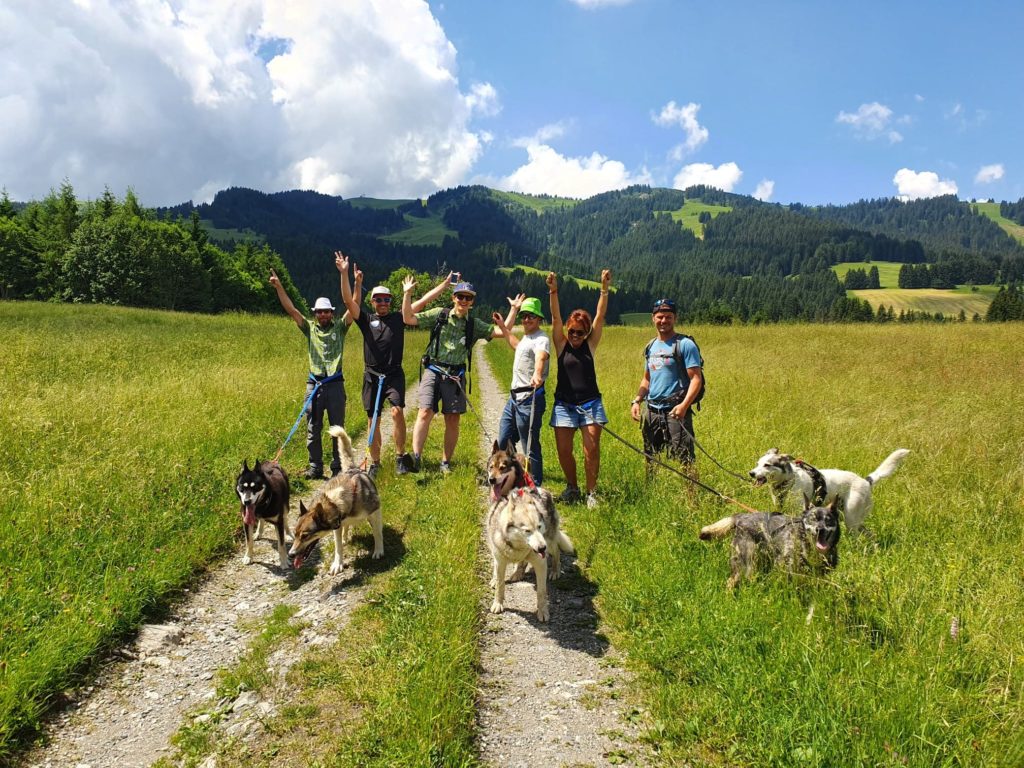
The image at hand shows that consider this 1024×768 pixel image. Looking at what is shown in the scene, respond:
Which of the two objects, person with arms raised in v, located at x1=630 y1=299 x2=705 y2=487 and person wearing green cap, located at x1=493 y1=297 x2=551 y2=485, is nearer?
person with arms raised in v, located at x1=630 y1=299 x2=705 y2=487

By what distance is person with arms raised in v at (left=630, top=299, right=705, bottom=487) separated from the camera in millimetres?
6285

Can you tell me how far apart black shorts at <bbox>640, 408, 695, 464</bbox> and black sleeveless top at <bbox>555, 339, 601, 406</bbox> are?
2.83 feet

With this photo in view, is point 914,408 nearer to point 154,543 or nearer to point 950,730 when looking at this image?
point 950,730

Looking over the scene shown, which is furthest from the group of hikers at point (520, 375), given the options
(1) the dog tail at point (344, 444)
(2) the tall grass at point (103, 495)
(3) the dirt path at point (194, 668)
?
(3) the dirt path at point (194, 668)

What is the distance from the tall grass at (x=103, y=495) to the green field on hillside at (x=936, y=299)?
145 metres

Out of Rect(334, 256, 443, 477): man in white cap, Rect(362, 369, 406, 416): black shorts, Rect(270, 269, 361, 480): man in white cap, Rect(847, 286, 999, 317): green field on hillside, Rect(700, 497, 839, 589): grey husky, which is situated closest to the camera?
Rect(700, 497, 839, 589): grey husky

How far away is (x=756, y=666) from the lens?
3.40m

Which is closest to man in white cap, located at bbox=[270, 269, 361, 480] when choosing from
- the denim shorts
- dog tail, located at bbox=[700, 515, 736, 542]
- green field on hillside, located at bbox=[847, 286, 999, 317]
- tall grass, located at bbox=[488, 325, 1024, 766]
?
the denim shorts

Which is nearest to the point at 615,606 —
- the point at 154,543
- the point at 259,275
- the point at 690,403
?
the point at 690,403

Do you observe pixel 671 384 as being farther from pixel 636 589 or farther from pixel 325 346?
pixel 325 346

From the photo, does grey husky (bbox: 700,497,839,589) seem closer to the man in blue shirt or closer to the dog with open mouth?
the dog with open mouth

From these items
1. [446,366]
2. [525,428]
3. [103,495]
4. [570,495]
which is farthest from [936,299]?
[103,495]

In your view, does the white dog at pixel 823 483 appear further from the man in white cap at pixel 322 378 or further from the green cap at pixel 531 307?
the man in white cap at pixel 322 378

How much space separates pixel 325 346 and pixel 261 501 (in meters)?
3.25
